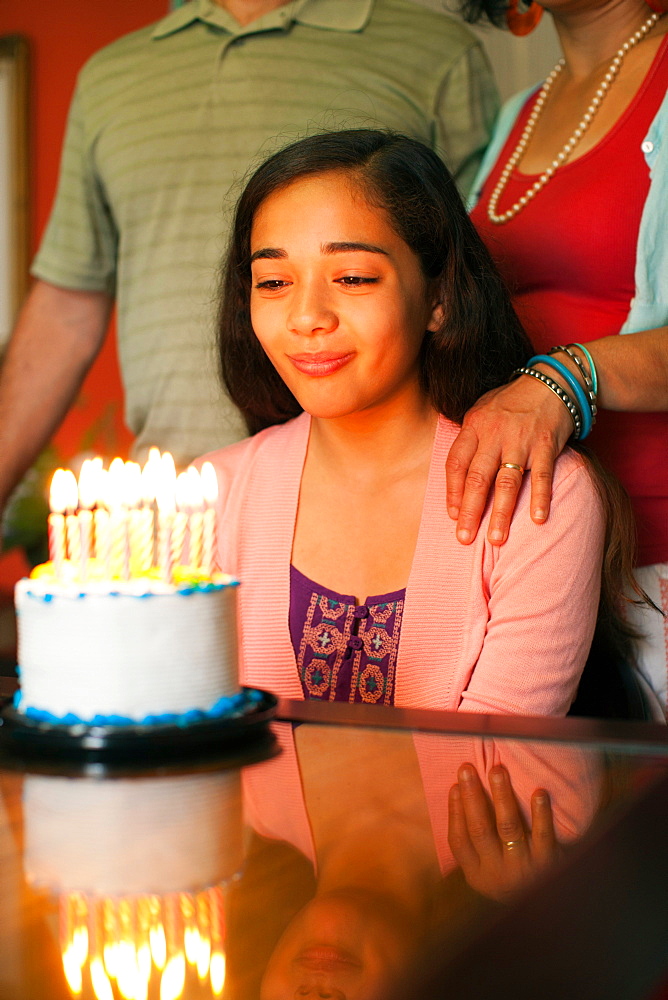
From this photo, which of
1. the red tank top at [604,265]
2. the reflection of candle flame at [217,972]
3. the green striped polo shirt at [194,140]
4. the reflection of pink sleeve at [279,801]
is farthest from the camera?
the green striped polo shirt at [194,140]

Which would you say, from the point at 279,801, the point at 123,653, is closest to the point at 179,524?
the point at 123,653

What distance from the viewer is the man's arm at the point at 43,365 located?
2.09m

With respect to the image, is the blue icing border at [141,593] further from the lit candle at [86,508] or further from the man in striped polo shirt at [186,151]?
the man in striped polo shirt at [186,151]

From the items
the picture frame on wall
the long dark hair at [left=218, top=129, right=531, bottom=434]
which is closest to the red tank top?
the long dark hair at [left=218, top=129, right=531, bottom=434]

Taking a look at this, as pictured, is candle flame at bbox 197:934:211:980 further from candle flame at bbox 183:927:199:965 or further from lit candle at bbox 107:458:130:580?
lit candle at bbox 107:458:130:580

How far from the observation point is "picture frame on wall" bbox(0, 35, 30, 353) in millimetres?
3045

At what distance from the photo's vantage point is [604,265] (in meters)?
1.48

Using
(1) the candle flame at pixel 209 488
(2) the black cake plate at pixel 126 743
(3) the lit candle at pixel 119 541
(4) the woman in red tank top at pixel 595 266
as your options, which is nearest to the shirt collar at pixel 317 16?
(4) the woman in red tank top at pixel 595 266

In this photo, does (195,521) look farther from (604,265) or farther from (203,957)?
(604,265)

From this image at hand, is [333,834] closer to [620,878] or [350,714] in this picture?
[620,878]

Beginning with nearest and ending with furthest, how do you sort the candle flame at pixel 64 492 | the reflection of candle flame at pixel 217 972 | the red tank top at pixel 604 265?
the reflection of candle flame at pixel 217 972, the candle flame at pixel 64 492, the red tank top at pixel 604 265

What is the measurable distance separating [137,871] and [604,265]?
3.82 feet

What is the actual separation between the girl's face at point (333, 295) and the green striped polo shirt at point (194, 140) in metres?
0.66

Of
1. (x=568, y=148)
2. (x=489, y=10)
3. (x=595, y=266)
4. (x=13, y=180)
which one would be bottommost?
(x=595, y=266)
